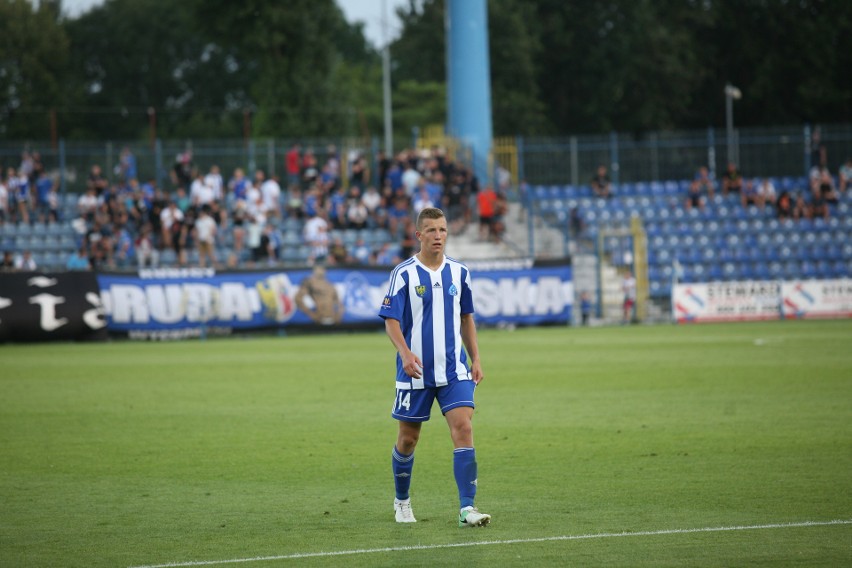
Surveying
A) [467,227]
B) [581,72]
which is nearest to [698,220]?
[467,227]

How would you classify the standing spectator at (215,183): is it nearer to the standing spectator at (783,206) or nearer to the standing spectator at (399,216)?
the standing spectator at (399,216)

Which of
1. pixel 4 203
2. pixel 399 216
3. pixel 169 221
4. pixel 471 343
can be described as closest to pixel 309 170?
pixel 399 216

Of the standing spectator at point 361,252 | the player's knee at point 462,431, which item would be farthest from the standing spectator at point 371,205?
the player's knee at point 462,431

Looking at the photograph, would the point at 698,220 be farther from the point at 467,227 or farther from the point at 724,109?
the point at 724,109

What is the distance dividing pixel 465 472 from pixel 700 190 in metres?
32.7

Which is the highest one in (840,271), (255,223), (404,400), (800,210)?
(255,223)

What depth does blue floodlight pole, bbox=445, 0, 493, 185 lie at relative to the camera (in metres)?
40.9

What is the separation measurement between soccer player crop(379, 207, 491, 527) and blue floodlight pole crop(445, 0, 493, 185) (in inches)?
1294

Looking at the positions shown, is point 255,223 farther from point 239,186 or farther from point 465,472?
point 465,472

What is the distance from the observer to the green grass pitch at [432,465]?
7.50 metres

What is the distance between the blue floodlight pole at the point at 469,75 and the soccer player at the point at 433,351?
1294 inches

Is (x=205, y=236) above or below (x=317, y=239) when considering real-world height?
above

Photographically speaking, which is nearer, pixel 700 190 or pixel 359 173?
pixel 359 173

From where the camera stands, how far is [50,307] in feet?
91.2
